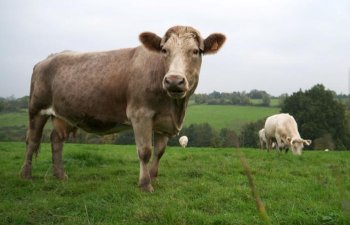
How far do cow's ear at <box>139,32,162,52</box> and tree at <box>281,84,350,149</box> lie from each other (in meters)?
36.0

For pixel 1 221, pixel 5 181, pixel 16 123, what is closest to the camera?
pixel 1 221

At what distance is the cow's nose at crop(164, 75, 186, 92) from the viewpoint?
5.12 meters

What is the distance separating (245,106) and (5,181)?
2126 inches

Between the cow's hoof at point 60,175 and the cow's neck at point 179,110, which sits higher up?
the cow's neck at point 179,110

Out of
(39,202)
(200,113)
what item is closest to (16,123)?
(200,113)

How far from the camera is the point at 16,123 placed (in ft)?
128

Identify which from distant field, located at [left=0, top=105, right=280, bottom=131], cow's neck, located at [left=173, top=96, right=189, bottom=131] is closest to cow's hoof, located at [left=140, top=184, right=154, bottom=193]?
cow's neck, located at [left=173, top=96, right=189, bottom=131]

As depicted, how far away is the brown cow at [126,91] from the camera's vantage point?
5.95 meters

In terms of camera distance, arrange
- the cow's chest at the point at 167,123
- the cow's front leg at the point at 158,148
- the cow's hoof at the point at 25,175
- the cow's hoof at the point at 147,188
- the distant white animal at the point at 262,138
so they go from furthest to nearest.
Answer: the distant white animal at the point at 262,138, the cow's hoof at the point at 25,175, the cow's front leg at the point at 158,148, the cow's chest at the point at 167,123, the cow's hoof at the point at 147,188

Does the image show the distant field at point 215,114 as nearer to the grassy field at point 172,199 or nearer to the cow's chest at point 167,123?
the grassy field at point 172,199

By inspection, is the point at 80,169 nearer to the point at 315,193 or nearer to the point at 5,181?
the point at 5,181

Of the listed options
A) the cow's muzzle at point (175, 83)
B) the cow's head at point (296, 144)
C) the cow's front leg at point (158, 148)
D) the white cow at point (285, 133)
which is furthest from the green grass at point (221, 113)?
the cow's muzzle at point (175, 83)

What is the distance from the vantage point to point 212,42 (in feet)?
21.1

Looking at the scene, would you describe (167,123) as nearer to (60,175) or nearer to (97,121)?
(97,121)
